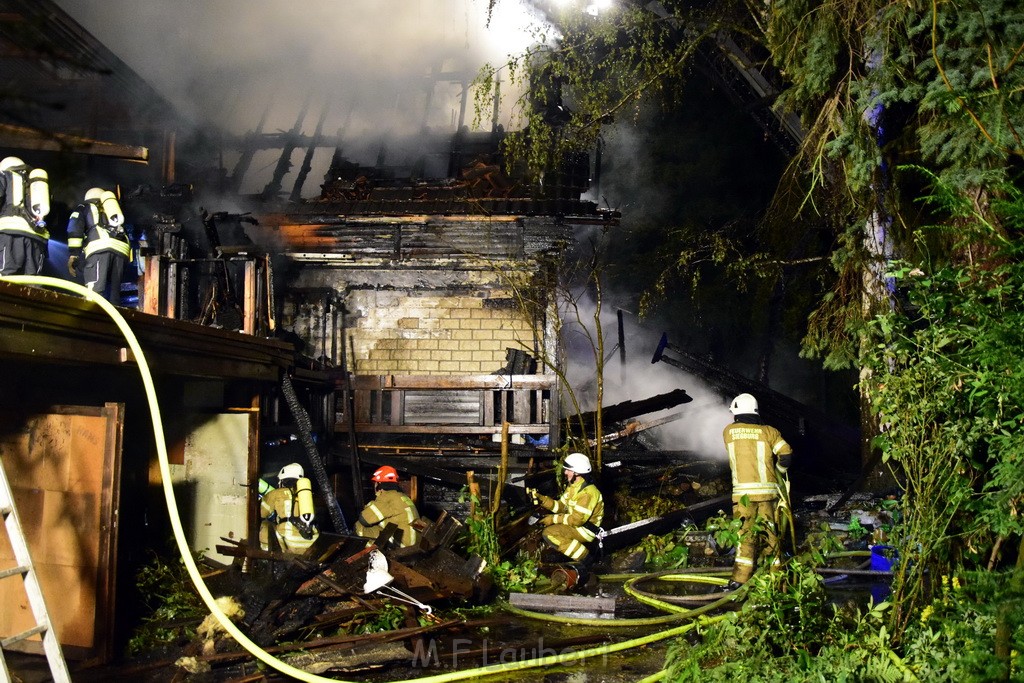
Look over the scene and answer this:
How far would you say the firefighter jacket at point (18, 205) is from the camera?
7.42 m

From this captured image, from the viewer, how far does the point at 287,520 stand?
8.16m

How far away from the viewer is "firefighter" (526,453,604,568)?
8180 millimetres

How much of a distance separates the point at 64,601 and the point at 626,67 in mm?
9388

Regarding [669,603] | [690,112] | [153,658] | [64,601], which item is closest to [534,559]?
[669,603]

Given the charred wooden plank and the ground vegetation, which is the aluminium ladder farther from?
the charred wooden plank

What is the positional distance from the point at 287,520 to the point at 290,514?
0.08m

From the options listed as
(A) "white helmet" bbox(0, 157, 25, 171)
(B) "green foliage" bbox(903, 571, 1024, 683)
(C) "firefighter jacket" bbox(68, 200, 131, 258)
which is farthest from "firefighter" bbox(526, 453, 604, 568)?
(A) "white helmet" bbox(0, 157, 25, 171)

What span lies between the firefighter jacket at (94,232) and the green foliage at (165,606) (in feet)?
11.2

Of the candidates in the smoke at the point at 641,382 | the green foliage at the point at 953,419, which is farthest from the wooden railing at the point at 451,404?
the green foliage at the point at 953,419

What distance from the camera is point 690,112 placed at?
18828 mm

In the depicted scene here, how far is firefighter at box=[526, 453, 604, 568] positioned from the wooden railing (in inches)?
106

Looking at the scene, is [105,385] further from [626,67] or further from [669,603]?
[626,67]

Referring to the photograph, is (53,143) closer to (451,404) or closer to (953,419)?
(451,404)

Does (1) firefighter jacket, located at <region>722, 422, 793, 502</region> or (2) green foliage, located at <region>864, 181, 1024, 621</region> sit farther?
(1) firefighter jacket, located at <region>722, 422, 793, 502</region>
